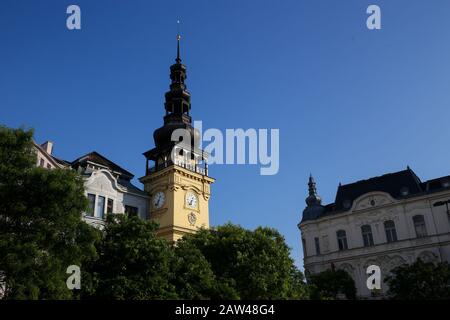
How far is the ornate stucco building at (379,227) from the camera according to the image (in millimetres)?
53531

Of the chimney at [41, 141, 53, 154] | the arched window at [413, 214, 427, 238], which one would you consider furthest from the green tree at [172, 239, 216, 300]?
the arched window at [413, 214, 427, 238]

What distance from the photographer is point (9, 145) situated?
2284 cm

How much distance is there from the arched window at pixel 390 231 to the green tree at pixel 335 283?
763 cm

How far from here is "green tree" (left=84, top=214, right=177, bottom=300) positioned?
26234 mm

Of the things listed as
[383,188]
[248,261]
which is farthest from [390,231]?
[248,261]

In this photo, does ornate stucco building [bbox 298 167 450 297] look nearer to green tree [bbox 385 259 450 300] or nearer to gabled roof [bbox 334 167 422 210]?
gabled roof [bbox 334 167 422 210]

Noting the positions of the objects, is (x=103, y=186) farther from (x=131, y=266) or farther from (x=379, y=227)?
(x=379, y=227)

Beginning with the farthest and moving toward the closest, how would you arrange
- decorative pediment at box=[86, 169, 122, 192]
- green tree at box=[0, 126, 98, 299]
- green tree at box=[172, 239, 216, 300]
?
decorative pediment at box=[86, 169, 122, 192] < green tree at box=[172, 239, 216, 300] < green tree at box=[0, 126, 98, 299]

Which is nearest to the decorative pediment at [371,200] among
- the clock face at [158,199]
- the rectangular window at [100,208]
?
the clock face at [158,199]

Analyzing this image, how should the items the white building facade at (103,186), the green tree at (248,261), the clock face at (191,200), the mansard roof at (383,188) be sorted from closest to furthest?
the green tree at (248,261)
the white building facade at (103,186)
the clock face at (191,200)
the mansard roof at (383,188)

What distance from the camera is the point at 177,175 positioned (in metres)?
46.6

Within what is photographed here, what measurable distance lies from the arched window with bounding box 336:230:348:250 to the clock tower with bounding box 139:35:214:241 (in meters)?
22.2

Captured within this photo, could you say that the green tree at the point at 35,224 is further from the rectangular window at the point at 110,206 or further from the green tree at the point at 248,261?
the rectangular window at the point at 110,206
